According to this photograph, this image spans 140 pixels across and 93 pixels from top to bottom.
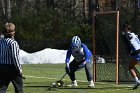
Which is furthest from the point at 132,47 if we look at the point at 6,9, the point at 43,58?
the point at 6,9

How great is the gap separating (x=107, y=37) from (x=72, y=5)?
31442 mm

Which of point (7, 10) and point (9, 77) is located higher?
point (9, 77)

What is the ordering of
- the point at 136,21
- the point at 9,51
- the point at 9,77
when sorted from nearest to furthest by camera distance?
the point at 9,51 < the point at 9,77 < the point at 136,21

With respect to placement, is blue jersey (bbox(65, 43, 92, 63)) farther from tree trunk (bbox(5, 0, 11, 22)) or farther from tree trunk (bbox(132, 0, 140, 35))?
tree trunk (bbox(5, 0, 11, 22))

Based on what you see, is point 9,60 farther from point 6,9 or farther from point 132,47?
point 6,9

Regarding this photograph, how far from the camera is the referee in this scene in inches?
423

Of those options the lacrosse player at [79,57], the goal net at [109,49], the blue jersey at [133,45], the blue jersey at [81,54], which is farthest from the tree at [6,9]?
the blue jersey at [133,45]

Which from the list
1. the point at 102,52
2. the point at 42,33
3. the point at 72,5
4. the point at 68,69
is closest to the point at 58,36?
the point at 42,33

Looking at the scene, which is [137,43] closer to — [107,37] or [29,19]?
[107,37]

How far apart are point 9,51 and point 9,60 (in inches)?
7.8

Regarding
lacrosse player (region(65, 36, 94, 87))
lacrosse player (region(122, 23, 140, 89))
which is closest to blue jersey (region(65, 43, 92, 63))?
lacrosse player (region(65, 36, 94, 87))

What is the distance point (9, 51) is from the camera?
10.8 meters

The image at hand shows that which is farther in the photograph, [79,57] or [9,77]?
[79,57]

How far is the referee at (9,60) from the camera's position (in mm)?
10742
